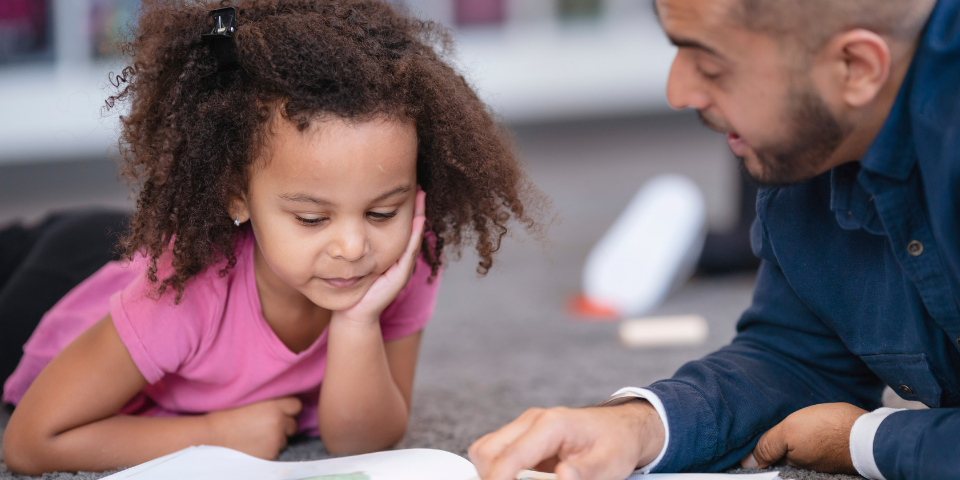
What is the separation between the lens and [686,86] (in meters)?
0.64

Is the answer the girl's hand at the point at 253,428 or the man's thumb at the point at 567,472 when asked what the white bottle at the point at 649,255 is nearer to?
the girl's hand at the point at 253,428

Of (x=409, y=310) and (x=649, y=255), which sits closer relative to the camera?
(x=409, y=310)

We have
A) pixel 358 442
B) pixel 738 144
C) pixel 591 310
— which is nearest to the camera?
pixel 738 144

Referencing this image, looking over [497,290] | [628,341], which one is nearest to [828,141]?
[628,341]

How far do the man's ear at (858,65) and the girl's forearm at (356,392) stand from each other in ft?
1.64

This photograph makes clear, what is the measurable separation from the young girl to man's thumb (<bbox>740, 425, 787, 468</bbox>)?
336 millimetres

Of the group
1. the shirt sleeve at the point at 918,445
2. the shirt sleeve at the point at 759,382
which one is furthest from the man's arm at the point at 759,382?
the shirt sleeve at the point at 918,445

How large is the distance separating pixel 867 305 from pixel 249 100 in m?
0.59

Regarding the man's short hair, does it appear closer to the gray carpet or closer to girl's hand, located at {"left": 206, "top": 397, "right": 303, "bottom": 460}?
the gray carpet

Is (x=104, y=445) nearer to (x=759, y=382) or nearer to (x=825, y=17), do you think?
(x=759, y=382)

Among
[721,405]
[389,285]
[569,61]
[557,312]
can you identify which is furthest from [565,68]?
[721,405]

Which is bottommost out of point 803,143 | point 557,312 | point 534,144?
point 557,312

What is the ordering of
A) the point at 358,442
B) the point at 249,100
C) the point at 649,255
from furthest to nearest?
the point at 649,255, the point at 358,442, the point at 249,100

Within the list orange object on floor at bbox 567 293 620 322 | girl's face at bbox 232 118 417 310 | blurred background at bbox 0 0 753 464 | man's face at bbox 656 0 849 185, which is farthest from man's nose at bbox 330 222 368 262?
orange object on floor at bbox 567 293 620 322
